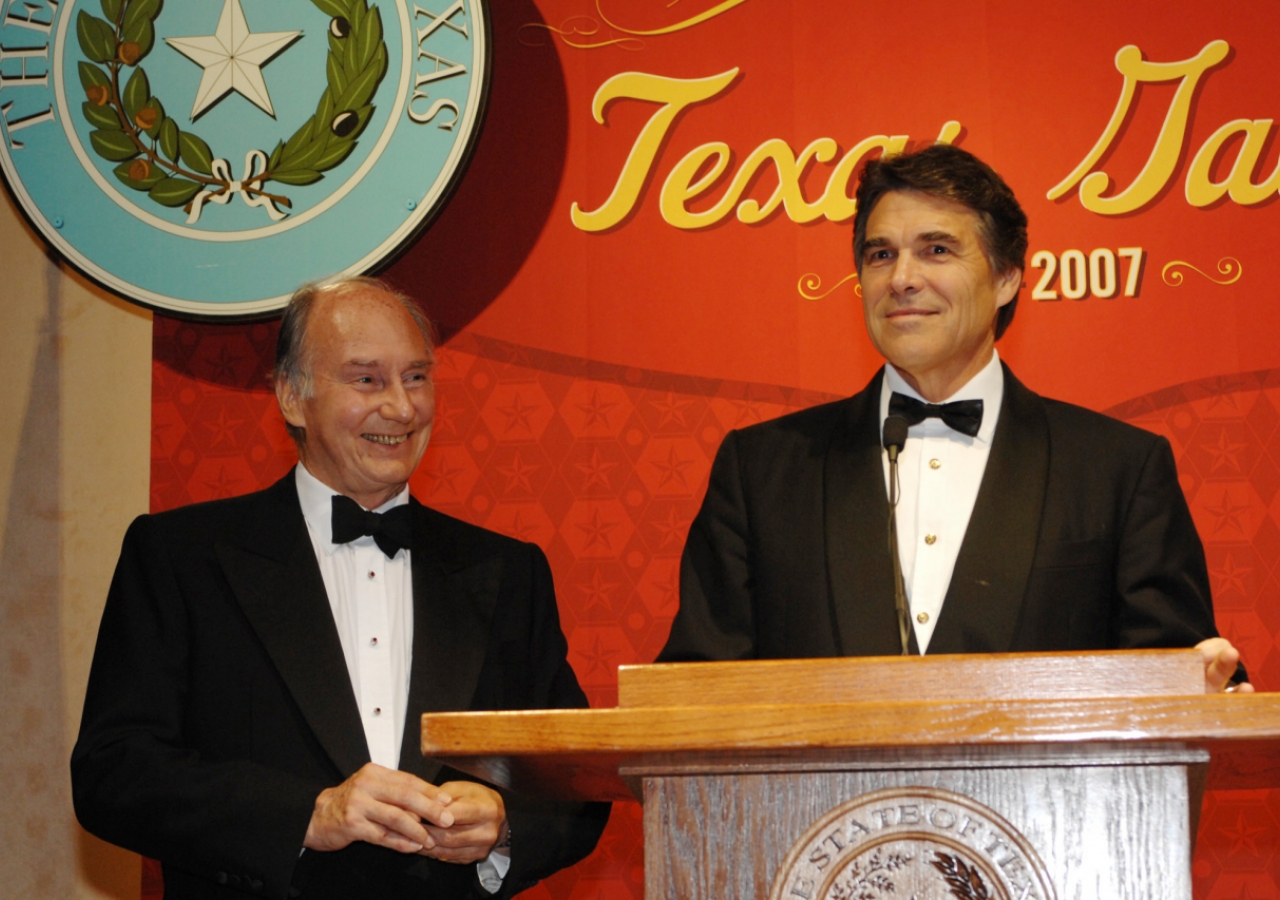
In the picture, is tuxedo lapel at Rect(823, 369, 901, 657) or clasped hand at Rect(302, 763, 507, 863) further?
tuxedo lapel at Rect(823, 369, 901, 657)

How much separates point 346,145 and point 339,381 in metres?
1.16

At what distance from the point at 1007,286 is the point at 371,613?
3.74 feet

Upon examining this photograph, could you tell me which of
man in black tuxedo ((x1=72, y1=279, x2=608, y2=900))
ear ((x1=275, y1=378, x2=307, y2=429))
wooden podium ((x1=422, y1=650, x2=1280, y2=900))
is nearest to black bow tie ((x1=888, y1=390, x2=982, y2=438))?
man in black tuxedo ((x1=72, y1=279, x2=608, y2=900))

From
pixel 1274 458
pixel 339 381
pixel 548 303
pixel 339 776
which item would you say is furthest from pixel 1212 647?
pixel 548 303

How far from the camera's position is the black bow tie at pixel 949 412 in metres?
2.11

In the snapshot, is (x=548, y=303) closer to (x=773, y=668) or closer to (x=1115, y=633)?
Answer: (x=1115, y=633)

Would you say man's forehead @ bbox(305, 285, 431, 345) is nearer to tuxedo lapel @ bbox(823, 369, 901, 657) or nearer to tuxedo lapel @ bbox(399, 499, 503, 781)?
tuxedo lapel @ bbox(399, 499, 503, 781)

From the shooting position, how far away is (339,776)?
80.9 inches

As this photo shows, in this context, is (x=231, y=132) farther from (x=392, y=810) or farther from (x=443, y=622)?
(x=392, y=810)

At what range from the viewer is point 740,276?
3.19 metres

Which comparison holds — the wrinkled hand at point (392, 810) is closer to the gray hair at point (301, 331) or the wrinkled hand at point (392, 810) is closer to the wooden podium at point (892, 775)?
the wooden podium at point (892, 775)

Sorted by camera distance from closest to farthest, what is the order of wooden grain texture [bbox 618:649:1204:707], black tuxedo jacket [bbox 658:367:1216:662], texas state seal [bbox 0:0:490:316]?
wooden grain texture [bbox 618:649:1204:707], black tuxedo jacket [bbox 658:367:1216:662], texas state seal [bbox 0:0:490:316]

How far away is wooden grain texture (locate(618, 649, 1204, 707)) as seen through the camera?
3.95 ft

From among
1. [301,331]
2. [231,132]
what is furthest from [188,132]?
[301,331]
